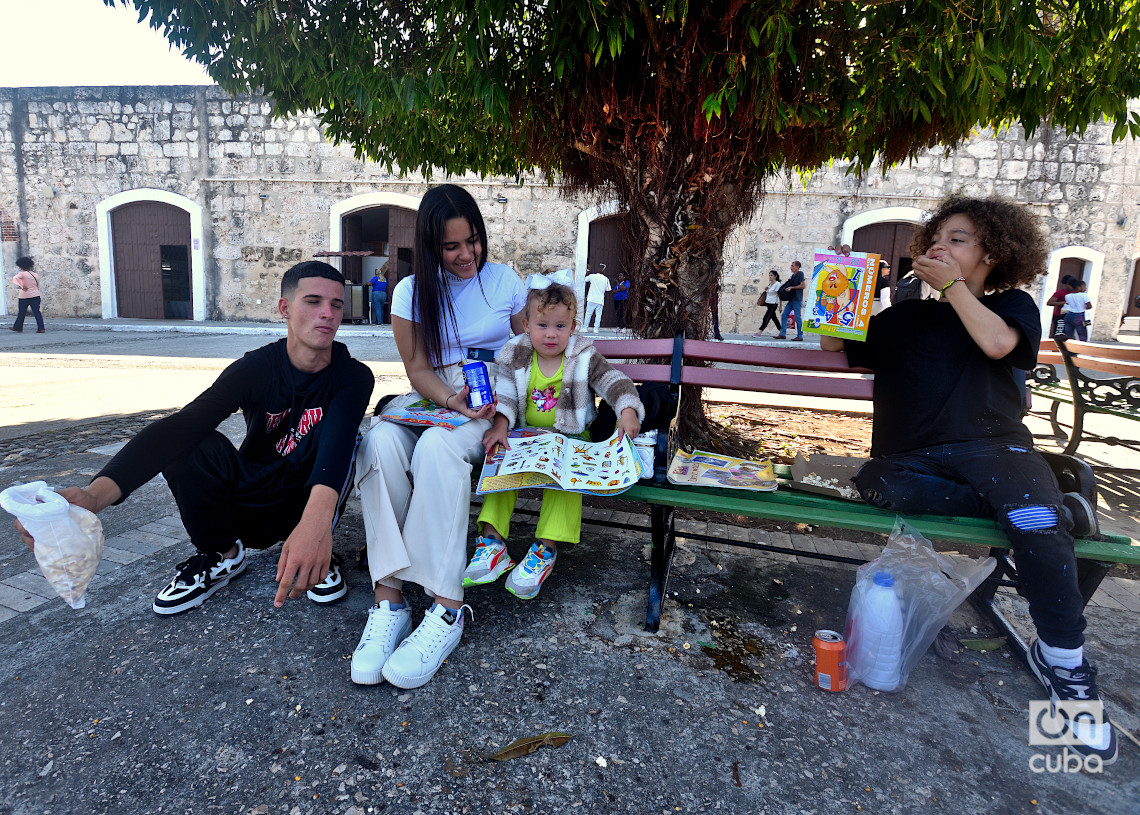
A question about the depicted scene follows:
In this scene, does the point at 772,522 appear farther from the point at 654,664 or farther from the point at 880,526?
the point at 654,664

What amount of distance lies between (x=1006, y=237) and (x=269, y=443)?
2.84 m

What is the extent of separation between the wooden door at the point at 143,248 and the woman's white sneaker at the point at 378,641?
61.5 feet

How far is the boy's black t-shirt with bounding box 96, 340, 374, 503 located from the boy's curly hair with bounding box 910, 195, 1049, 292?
234 cm

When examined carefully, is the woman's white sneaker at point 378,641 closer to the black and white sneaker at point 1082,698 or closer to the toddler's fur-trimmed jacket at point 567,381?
the toddler's fur-trimmed jacket at point 567,381

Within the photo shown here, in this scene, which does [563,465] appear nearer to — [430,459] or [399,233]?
[430,459]

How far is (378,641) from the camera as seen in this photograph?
76.7 inches

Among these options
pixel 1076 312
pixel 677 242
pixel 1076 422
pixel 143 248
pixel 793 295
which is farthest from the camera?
pixel 143 248

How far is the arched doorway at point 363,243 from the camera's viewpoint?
15.9 metres

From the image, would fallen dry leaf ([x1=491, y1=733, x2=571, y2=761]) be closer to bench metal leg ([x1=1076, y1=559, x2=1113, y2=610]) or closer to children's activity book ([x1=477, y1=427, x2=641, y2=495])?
children's activity book ([x1=477, y1=427, x2=641, y2=495])

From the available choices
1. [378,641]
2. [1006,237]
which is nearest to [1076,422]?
[1006,237]

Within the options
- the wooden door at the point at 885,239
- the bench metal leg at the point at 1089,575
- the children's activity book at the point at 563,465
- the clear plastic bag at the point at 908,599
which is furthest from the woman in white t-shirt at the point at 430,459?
the wooden door at the point at 885,239

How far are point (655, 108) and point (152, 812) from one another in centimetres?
361

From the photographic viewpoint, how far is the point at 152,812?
1.41 metres

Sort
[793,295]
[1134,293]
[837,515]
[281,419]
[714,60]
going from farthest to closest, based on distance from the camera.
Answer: [1134,293] < [793,295] < [714,60] < [281,419] < [837,515]
